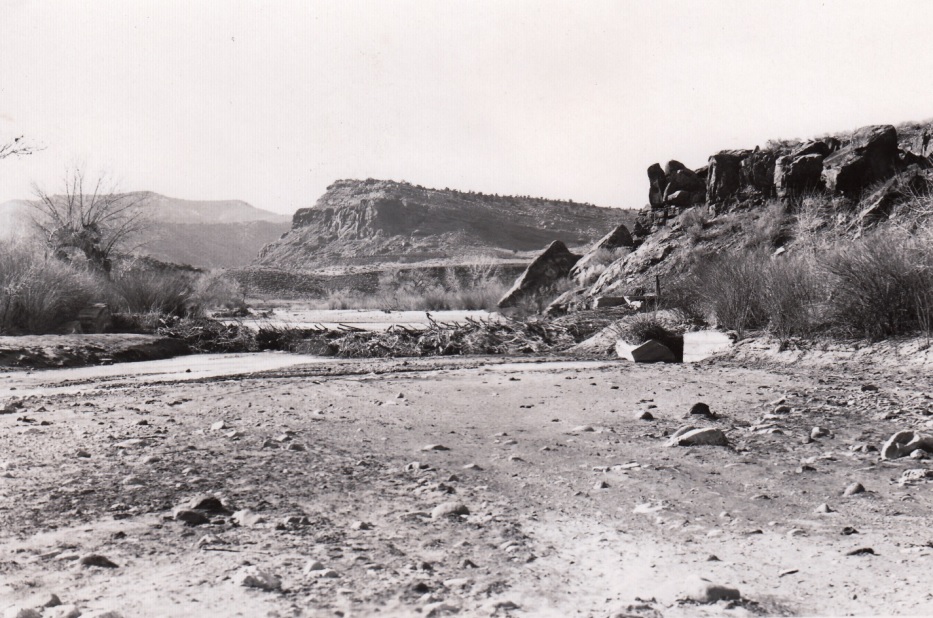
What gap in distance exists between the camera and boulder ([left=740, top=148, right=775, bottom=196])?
2342 cm

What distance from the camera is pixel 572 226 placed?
300 feet

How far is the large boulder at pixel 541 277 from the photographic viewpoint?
28609mm

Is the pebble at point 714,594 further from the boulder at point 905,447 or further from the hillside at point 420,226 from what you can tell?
the hillside at point 420,226

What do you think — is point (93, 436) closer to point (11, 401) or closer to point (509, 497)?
point (11, 401)

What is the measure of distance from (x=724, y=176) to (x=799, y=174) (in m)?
3.09

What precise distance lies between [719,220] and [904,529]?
2105 centimetres

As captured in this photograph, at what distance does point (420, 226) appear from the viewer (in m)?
86.2

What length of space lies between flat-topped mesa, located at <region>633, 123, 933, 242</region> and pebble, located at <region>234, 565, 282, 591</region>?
774 inches

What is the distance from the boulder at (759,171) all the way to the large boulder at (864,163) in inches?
101

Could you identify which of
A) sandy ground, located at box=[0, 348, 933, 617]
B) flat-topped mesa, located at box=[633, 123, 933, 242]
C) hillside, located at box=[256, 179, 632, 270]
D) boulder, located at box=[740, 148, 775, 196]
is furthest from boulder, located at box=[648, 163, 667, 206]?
hillside, located at box=[256, 179, 632, 270]

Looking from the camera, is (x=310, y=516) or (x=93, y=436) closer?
(x=310, y=516)

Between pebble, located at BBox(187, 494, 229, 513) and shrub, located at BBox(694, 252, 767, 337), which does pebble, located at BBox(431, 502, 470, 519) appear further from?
shrub, located at BBox(694, 252, 767, 337)

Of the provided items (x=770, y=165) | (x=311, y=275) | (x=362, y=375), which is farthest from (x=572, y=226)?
(x=362, y=375)

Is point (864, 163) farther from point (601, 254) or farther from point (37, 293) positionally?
point (37, 293)
